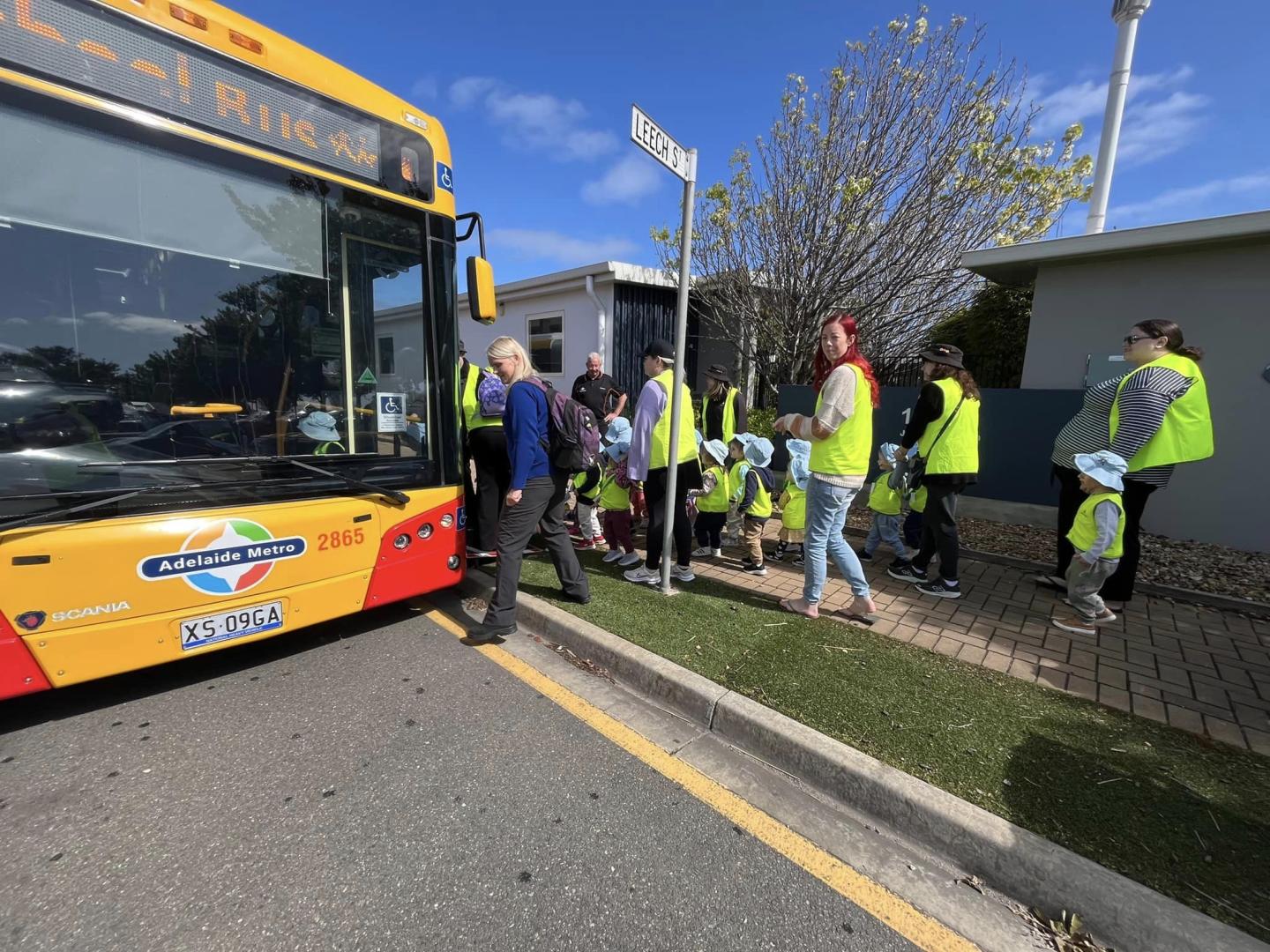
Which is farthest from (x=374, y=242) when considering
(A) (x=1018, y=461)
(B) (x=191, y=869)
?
(A) (x=1018, y=461)

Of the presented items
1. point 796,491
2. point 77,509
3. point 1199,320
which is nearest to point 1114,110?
point 1199,320

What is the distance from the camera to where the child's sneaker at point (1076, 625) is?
3.61 meters

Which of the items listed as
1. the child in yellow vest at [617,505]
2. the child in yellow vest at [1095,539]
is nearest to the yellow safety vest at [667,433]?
the child in yellow vest at [617,505]

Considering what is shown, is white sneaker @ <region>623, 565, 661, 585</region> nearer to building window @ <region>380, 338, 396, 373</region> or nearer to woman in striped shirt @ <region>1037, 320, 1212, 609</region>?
building window @ <region>380, 338, 396, 373</region>

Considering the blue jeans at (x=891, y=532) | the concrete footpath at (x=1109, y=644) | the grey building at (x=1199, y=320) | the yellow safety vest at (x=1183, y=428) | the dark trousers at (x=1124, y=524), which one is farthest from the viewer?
the grey building at (x=1199, y=320)

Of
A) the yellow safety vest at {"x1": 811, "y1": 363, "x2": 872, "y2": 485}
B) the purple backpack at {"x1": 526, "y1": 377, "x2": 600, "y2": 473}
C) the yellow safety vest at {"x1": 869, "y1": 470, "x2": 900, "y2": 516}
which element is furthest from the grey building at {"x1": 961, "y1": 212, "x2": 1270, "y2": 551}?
the purple backpack at {"x1": 526, "y1": 377, "x2": 600, "y2": 473}

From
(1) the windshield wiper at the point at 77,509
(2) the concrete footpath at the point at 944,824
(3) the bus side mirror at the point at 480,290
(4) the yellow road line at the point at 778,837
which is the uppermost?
(3) the bus side mirror at the point at 480,290

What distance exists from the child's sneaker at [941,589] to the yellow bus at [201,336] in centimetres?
367

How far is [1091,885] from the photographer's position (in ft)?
5.72

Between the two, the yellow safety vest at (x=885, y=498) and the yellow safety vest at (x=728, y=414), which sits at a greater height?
the yellow safety vest at (x=728, y=414)

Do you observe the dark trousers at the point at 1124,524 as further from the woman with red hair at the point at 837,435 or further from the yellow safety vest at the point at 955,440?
the woman with red hair at the point at 837,435

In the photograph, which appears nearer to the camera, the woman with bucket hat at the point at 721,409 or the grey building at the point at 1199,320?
the grey building at the point at 1199,320

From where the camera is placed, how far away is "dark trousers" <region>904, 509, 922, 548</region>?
514 centimetres

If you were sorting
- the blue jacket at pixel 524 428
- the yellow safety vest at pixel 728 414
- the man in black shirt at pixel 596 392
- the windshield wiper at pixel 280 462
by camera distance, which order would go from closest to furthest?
the windshield wiper at pixel 280 462
the blue jacket at pixel 524 428
the yellow safety vest at pixel 728 414
the man in black shirt at pixel 596 392
